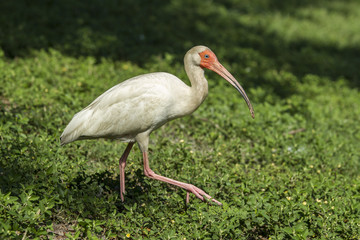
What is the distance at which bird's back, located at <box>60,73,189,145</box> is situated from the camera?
471cm

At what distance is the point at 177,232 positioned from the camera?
4.41m

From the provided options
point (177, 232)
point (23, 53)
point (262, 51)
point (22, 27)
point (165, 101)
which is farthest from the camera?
point (262, 51)

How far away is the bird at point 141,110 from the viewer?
4719 millimetres

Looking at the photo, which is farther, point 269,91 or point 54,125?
point 269,91

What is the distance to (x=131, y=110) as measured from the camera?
4.77m

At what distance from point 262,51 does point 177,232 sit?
7632 millimetres

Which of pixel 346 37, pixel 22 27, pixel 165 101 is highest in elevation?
pixel 165 101

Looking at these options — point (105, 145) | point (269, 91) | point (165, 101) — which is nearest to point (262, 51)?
point (269, 91)

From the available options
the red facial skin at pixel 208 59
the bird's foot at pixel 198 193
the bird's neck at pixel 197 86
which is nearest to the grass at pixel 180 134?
the bird's foot at pixel 198 193

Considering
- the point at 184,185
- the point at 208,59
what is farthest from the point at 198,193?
the point at 208,59

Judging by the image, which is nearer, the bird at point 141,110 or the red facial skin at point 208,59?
the bird at point 141,110

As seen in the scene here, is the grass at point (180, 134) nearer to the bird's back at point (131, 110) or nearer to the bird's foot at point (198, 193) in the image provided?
the bird's foot at point (198, 193)

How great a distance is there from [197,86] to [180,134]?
1.71m

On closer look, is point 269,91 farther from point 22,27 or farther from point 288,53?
point 22,27
